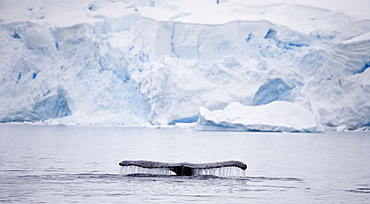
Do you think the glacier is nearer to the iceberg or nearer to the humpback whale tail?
the iceberg

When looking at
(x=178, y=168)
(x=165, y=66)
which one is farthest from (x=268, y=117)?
(x=178, y=168)

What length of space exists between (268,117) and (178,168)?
27.2 m

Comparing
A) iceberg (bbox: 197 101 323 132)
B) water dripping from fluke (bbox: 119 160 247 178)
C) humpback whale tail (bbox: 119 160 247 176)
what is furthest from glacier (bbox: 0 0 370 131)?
humpback whale tail (bbox: 119 160 247 176)

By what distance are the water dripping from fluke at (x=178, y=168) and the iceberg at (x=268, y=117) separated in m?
25.8

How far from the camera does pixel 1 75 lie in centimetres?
4803

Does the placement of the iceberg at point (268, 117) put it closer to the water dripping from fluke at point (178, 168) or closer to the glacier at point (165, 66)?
the glacier at point (165, 66)

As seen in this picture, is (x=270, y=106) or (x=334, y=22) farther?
(x=334, y=22)

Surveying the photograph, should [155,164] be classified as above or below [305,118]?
below

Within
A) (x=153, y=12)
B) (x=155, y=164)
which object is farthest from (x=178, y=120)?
(x=155, y=164)

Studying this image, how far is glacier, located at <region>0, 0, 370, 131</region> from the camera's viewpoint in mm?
44844

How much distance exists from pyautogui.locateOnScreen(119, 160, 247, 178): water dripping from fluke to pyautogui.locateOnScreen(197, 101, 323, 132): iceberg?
2576 cm

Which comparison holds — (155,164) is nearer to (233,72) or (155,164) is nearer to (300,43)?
(233,72)

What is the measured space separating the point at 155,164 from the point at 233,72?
112ft

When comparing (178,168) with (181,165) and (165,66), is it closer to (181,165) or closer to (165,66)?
(181,165)
